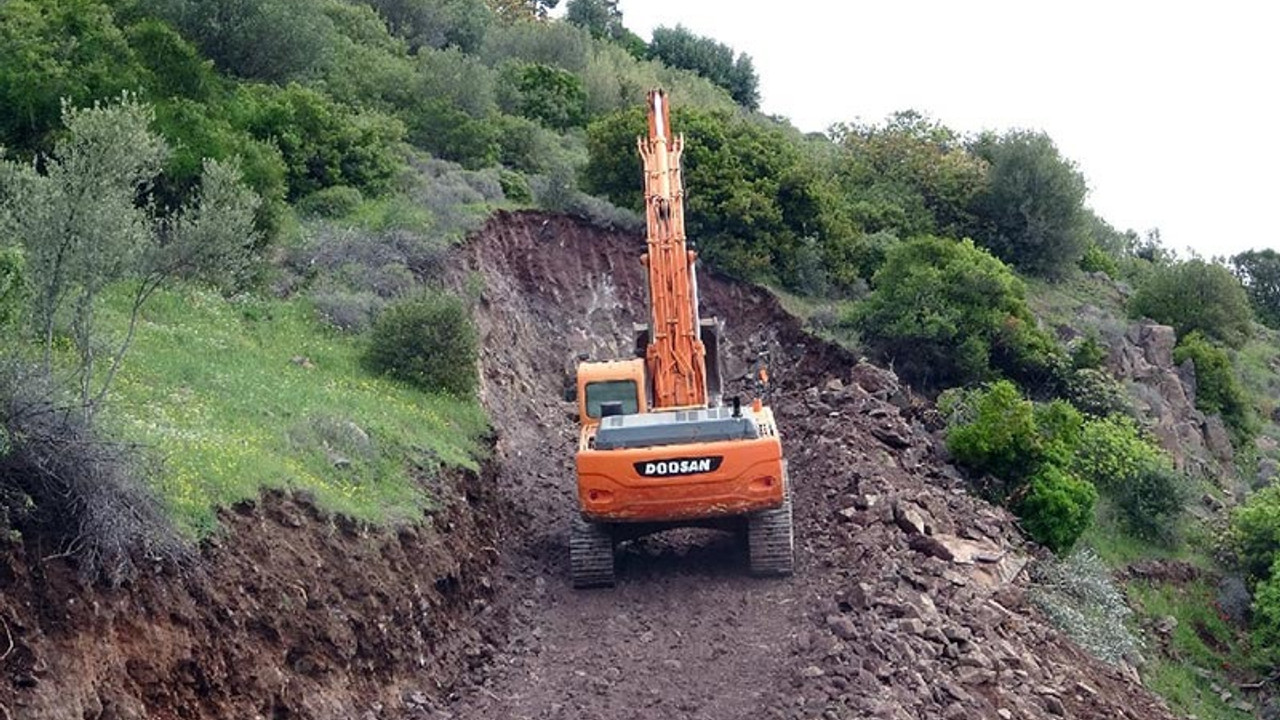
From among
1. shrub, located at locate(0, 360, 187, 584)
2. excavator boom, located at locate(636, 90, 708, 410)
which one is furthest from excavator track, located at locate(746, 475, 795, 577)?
shrub, located at locate(0, 360, 187, 584)

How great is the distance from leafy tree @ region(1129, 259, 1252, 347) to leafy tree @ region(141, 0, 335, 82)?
24.0 m

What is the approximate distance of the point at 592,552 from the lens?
18797 millimetres

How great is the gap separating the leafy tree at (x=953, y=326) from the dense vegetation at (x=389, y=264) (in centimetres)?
8

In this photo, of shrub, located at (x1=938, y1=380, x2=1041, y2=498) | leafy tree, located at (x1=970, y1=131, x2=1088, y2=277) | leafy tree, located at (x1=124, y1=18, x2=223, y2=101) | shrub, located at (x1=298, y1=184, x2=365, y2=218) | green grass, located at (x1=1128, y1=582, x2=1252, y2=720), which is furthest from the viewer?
leafy tree, located at (x1=970, y1=131, x2=1088, y2=277)

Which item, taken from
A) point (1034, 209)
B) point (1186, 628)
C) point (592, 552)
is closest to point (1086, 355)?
point (1186, 628)

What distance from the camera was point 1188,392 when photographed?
1475 inches

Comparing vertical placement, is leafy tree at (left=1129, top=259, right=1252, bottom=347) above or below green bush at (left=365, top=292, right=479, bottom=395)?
below

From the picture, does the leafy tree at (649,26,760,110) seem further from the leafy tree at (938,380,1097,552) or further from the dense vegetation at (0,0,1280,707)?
the leafy tree at (938,380,1097,552)

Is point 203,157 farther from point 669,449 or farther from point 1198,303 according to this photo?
point 1198,303

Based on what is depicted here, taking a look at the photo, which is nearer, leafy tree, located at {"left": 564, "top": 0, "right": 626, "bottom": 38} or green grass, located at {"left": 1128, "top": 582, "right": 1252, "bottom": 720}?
green grass, located at {"left": 1128, "top": 582, "right": 1252, "bottom": 720}

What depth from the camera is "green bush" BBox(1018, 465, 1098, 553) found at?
25438 millimetres

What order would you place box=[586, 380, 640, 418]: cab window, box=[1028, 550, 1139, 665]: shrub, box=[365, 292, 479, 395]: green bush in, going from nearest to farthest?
1. box=[586, 380, 640, 418]: cab window
2. box=[1028, 550, 1139, 665]: shrub
3. box=[365, 292, 479, 395]: green bush

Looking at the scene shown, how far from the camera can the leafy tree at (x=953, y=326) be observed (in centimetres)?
3234

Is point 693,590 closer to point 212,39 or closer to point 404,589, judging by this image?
point 404,589
